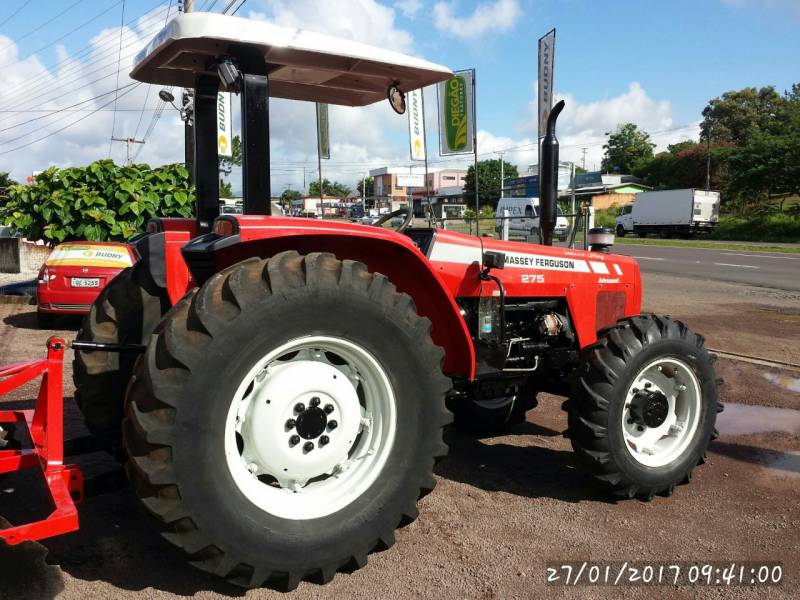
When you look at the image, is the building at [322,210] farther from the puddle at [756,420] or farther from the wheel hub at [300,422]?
the puddle at [756,420]

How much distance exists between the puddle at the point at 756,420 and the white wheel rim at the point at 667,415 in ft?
4.72

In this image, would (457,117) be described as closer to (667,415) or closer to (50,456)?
(667,415)

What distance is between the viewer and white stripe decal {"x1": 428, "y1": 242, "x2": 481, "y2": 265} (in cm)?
358

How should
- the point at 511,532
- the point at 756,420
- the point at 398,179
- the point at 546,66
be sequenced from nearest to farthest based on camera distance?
1. the point at 511,532
2. the point at 756,420
3. the point at 546,66
4. the point at 398,179

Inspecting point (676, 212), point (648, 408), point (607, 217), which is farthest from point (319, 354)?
point (607, 217)

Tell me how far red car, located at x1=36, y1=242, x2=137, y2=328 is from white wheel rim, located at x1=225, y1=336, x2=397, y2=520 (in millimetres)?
7293

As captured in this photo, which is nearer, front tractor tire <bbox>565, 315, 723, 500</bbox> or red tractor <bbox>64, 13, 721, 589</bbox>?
red tractor <bbox>64, 13, 721, 589</bbox>

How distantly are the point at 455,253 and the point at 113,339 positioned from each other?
1860 millimetres

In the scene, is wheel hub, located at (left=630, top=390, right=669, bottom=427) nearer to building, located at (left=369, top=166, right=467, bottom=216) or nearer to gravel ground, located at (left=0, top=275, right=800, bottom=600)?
gravel ground, located at (left=0, top=275, right=800, bottom=600)

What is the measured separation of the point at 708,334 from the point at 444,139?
8651 mm

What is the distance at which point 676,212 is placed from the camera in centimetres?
4016

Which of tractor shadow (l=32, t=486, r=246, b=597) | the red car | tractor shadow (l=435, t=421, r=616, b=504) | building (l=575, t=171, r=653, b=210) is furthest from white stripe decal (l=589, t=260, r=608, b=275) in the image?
building (l=575, t=171, r=653, b=210)

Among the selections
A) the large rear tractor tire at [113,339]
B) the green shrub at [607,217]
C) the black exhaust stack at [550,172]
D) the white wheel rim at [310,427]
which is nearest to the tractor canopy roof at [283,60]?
the black exhaust stack at [550,172]

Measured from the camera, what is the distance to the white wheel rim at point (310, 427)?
8.77 ft
